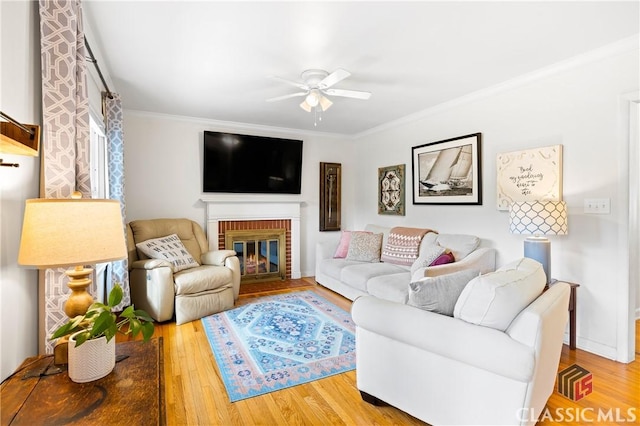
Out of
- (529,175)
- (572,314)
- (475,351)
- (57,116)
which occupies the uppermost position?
(57,116)

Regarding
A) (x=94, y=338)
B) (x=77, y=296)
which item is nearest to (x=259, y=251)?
(x=77, y=296)

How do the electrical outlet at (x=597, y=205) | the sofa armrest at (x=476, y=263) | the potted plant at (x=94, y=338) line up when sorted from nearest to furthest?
the potted plant at (x=94, y=338) → the electrical outlet at (x=597, y=205) → the sofa armrest at (x=476, y=263)

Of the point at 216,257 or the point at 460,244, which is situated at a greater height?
the point at 460,244

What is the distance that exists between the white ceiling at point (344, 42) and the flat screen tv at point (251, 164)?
44.5 inches

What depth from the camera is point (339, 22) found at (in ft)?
7.06

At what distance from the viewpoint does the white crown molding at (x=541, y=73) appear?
2.44m

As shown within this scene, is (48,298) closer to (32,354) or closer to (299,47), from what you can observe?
(32,354)

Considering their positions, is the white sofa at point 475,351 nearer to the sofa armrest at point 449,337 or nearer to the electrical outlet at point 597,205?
the sofa armrest at point 449,337

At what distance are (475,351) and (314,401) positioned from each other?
109 centimetres

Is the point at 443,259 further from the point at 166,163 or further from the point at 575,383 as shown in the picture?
the point at 166,163

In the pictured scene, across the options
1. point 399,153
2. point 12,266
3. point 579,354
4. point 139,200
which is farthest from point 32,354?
point 399,153

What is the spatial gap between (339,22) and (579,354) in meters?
3.22

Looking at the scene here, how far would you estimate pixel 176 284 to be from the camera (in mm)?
3342

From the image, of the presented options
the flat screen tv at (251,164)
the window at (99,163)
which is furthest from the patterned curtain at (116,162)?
the flat screen tv at (251,164)
